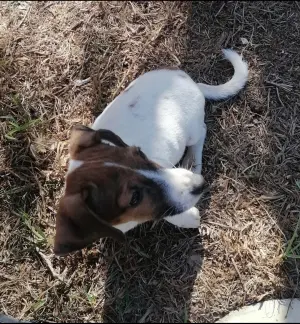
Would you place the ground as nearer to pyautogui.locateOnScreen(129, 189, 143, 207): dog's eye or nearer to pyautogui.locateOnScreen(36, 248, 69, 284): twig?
pyautogui.locateOnScreen(36, 248, 69, 284): twig

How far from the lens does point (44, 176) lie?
13.0 ft

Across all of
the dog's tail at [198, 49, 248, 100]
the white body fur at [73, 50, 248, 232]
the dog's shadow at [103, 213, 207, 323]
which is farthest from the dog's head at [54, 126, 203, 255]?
the dog's tail at [198, 49, 248, 100]

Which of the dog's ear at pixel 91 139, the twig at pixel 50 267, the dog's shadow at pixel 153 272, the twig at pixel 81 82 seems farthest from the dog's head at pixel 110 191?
the twig at pixel 81 82

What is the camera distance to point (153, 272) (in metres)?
3.64

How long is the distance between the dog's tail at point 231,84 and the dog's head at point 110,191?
0.95 meters

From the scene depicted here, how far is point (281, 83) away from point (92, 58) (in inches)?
58.3

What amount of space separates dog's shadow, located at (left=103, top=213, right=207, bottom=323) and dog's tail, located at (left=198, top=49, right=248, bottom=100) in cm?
101

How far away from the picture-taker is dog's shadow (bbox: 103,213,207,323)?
11.4ft

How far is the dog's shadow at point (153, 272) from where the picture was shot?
349 cm

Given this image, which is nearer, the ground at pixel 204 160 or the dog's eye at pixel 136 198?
the dog's eye at pixel 136 198

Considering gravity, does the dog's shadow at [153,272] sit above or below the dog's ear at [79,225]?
below

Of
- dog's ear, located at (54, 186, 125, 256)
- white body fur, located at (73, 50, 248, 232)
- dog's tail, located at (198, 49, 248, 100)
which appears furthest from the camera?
dog's tail, located at (198, 49, 248, 100)

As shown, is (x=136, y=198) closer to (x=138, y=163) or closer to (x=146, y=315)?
(x=138, y=163)

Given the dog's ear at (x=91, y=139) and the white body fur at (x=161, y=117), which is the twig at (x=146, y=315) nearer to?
the white body fur at (x=161, y=117)
